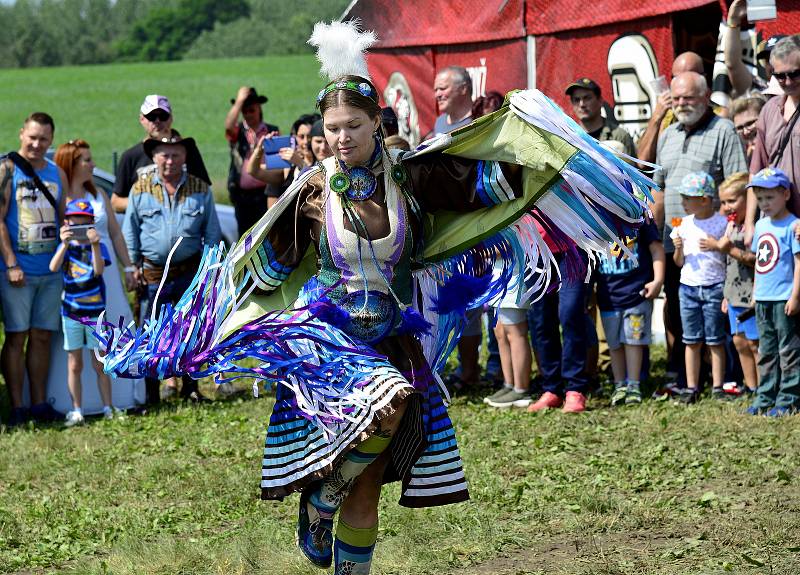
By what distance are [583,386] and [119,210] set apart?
3.79 m

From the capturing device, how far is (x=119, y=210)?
9070 mm

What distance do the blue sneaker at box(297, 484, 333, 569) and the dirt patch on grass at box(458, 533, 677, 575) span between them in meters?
0.69

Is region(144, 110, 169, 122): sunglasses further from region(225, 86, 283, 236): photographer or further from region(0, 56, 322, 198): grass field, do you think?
region(0, 56, 322, 198): grass field

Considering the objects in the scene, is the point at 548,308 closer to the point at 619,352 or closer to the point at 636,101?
the point at 619,352

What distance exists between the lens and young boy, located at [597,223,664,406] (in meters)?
7.64

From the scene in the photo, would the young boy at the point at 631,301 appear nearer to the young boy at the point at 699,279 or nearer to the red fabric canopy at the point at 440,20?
the young boy at the point at 699,279

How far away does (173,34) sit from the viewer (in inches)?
2894

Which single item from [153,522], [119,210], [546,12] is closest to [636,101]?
[546,12]

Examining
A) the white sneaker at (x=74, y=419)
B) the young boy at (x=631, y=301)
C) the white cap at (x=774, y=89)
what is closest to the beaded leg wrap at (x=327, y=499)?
the young boy at (x=631, y=301)

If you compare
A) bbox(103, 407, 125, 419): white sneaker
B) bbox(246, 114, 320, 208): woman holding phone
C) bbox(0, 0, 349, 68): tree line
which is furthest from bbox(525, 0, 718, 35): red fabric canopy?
bbox(0, 0, 349, 68): tree line

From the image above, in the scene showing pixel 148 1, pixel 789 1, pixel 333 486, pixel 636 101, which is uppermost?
pixel 148 1

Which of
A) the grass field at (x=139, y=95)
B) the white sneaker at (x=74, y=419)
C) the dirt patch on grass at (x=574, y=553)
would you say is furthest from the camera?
the grass field at (x=139, y=95)

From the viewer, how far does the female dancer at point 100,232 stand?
8.20 metres

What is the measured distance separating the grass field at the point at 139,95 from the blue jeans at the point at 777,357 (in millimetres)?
26081
